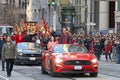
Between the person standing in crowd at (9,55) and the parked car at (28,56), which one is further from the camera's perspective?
the parked car at (28,56)

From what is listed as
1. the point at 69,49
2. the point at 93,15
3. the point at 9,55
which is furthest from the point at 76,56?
the point at 93,15

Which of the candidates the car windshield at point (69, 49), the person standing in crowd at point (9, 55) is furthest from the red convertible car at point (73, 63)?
the person standing in crowd at point (9, 55)

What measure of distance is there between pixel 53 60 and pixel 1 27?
186ft

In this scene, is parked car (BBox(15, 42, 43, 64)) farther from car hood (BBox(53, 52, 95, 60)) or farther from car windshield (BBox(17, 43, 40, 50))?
car hood (BBox(53, 52, 95, 60))

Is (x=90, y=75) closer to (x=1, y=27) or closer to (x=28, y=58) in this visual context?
(x=28, y=58)

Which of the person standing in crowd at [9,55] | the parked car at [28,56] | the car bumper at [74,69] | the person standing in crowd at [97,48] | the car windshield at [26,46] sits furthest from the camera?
the person standing in crowd at [97,48]

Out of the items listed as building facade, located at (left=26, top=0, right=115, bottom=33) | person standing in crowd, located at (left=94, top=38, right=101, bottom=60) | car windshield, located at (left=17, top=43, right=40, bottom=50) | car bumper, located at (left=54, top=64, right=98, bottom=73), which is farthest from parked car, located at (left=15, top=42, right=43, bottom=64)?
building facade, located at (left=26, top=0, right=115, bottom=33)

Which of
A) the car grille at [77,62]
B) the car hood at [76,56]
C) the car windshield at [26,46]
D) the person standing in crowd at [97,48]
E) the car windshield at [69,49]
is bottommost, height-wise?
the person standing in crowd at [97,48]

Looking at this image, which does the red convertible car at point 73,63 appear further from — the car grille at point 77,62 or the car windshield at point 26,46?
the car windshield at point 26,46

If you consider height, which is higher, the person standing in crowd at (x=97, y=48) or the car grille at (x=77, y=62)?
the car grille at (x=77, y=62)

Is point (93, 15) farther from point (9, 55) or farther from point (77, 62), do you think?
point (77, 62)

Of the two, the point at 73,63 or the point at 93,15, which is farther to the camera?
the point at 93,15

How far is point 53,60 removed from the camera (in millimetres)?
20500

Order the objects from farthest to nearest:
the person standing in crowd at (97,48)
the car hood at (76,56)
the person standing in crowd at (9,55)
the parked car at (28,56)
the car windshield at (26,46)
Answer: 1. the person standing in crowd at (97,48)
2. the car windshield at (26,46)
3. the parked car at (28,56)
4. the person standing in crowd at (9,55)
5. the car hood at (76,56)
